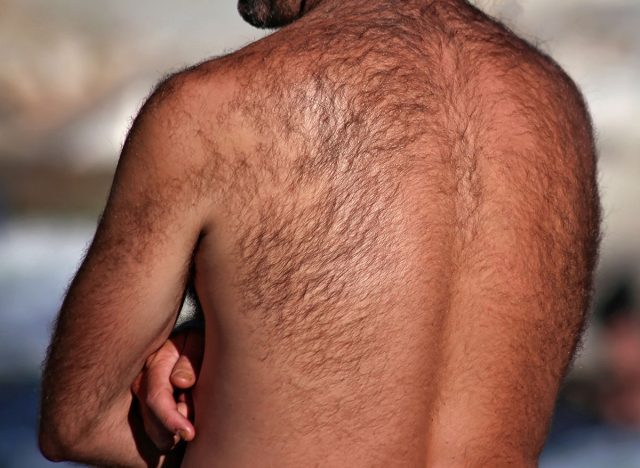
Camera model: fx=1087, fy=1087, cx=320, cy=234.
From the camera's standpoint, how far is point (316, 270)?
1501 mm

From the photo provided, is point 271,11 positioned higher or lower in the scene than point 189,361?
higher

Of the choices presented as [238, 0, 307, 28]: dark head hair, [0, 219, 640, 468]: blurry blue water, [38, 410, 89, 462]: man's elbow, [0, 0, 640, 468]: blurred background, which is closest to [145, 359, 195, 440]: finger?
[38, 410, 89, 462]: man's elbow

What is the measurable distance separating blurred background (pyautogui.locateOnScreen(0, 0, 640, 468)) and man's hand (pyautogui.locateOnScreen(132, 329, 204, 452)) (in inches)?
107

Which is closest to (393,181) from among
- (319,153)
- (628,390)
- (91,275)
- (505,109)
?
(319,153)

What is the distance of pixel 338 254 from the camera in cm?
150

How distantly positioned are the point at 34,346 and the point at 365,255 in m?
3.14

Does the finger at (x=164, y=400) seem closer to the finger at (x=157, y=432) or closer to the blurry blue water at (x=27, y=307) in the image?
the finger at (x=157, y=432)

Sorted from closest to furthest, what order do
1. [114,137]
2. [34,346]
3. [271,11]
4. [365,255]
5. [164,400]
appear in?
[365,255], [164,400], [271,11], [34,346], [114,137]

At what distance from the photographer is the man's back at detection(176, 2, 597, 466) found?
1.50m

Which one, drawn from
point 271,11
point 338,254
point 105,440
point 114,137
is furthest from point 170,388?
point 114,137

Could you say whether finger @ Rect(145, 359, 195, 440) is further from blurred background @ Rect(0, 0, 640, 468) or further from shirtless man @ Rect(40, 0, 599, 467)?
blurred background @ Rect(0, 0, 640, 468)

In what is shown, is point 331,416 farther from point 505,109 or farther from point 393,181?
point 505,109

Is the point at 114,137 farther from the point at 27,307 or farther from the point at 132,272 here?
the point at 132,272

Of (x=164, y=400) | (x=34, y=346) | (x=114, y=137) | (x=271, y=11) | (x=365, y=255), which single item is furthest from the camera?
(x=114, y=137)
